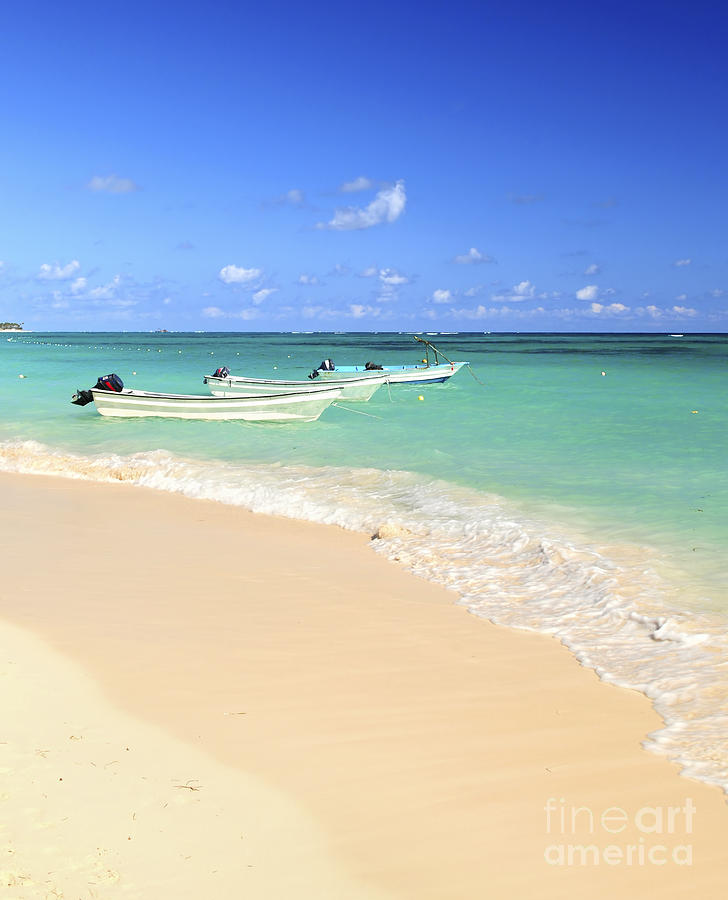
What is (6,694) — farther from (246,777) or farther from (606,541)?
(606,541)

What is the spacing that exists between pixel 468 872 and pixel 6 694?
11.1ft

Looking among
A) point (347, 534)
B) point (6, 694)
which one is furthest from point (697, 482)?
point (6, 694)

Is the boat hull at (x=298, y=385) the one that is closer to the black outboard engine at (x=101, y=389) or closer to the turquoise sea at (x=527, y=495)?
the turquoise sea at (x=527, y=495)

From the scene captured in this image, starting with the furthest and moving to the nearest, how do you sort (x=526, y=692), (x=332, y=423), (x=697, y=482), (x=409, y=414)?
(x=409, y=414) → (x=332, y=423) → (x=697, y=482) → (x=526, y=692)

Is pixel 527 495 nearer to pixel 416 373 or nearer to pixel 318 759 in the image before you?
pixel 318 759

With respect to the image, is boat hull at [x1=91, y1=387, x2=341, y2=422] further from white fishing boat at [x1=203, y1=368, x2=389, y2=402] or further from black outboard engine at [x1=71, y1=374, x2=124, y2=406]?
white fishing boat at [x1=203, y1=368, x2=389, y2=402]

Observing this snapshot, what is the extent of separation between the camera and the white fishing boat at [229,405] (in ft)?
80.4

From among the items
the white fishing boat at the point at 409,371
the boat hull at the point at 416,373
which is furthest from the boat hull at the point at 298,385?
the boat hull at the point at 416,373

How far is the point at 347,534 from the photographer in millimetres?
11234

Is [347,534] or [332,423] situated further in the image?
[332,423]

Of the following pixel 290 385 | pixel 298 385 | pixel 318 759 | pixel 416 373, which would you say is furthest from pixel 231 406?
pixel 318 759

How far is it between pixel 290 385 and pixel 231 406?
26.5 feet

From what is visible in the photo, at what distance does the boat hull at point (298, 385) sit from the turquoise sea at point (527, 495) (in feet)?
2.65

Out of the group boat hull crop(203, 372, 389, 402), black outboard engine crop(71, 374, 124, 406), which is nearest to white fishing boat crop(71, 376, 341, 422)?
black outboard engine crop(71, 374, 124, 406)
